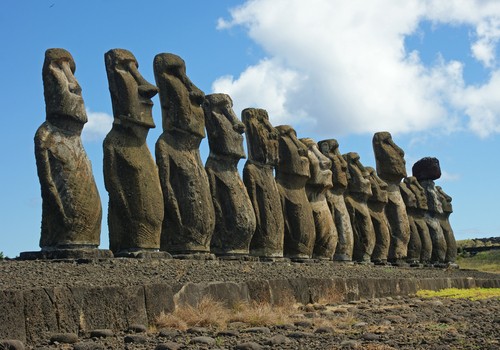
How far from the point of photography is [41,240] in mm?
9641

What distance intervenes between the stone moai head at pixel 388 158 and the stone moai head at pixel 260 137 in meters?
6.97

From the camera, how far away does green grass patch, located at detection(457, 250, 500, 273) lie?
30.5 m

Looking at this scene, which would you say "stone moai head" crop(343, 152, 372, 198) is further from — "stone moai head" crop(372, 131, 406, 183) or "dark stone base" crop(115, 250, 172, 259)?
"dark stone base" crop(115, 250, 172, 259)

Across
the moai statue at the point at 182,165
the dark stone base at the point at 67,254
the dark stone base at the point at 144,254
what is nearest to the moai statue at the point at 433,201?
the moai statue at the point at 182,165

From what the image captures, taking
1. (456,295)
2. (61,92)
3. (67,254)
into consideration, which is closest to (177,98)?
(61,92)

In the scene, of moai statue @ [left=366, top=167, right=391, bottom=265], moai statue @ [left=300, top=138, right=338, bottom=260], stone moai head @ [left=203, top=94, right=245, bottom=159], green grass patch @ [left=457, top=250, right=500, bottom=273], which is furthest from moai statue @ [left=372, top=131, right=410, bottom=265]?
green grass patch @ [left=457, top=250, right=500, bottom=273]

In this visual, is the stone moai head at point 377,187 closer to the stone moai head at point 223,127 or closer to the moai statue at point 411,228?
the moai statue at point 411,228

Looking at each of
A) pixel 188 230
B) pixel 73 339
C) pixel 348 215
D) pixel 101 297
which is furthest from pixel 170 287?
pixel 348 215

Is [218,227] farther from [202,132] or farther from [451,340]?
[451,340]

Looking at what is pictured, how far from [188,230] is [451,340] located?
5274 millimetres

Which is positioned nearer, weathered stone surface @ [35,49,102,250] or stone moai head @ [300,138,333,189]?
weathered stone surface @ [35,49,102,250]

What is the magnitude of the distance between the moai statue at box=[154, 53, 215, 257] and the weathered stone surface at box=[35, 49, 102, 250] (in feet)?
6.10

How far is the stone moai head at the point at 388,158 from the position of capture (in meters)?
21.1

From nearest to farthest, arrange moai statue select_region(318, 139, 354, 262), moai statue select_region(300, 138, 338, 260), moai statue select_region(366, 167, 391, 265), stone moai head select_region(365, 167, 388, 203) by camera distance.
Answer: moai statue select_region(300, 138, 338, 260) → moai statue select_region(318, 139, 354, 262) → moai statue select_region(366, 167, 391, 265) → stone moai head select_region(365, 167, 388, 203)
